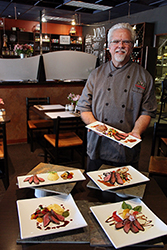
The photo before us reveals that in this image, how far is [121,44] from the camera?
1.45 m

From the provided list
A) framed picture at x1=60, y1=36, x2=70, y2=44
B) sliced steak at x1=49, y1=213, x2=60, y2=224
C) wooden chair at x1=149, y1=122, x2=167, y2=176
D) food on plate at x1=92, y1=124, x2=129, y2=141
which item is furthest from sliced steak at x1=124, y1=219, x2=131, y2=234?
framed picture at x1=60, y1=36, x2=70, y2=44

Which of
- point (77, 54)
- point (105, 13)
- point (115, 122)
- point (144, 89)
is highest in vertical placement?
point (105, 13)

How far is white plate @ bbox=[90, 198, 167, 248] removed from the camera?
79 cm

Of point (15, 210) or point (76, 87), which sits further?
point (76, 87)

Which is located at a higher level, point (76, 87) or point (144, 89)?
point (144, 89)

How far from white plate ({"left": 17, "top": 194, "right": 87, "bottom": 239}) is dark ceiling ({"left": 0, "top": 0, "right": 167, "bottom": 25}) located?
411 cm

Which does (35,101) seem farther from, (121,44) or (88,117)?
(121,44)

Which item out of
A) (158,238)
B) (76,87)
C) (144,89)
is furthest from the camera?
(76,87)

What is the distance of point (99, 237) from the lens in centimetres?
83

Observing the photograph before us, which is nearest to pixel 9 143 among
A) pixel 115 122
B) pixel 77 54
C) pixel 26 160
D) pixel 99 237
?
pixel 26 160

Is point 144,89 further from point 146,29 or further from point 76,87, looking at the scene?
point 146,29

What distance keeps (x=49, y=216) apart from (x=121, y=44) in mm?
1108

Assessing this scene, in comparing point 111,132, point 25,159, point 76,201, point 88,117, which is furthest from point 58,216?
point 25,159

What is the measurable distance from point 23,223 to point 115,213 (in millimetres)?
368
